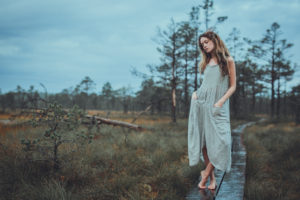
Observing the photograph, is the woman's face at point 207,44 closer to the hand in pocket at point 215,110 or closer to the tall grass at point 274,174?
the hand in pocket at point 215,110

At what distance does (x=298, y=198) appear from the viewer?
3541 mm

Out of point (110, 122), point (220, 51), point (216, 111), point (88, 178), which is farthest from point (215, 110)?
point (110, 122)

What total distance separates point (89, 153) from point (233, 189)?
10.4 feet

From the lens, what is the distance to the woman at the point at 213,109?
2.68m

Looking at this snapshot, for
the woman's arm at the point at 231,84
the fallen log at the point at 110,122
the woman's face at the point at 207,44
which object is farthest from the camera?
the fallen log at the point at 110,122

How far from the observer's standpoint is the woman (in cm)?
268

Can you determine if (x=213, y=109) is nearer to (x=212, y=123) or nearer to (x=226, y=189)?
(x=212, y=123)

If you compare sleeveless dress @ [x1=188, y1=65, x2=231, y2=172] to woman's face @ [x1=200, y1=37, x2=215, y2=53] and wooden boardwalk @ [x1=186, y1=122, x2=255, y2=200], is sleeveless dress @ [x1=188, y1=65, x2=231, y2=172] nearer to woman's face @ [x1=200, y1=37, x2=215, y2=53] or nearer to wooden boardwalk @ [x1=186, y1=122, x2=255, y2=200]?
woman's face @ [x1=200, y1=37, x2=215, y2=53]

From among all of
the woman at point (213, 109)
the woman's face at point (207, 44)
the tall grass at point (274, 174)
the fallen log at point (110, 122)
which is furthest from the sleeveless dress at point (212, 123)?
the fallen log at point (110, 122)

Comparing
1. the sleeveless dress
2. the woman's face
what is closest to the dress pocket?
the sleeveless dress

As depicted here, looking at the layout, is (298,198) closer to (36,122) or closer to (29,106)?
(36,122)

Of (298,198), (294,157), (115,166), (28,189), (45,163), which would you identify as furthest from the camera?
(294,157)

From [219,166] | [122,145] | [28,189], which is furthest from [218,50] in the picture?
[122,145]

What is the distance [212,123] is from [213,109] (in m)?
0.18
